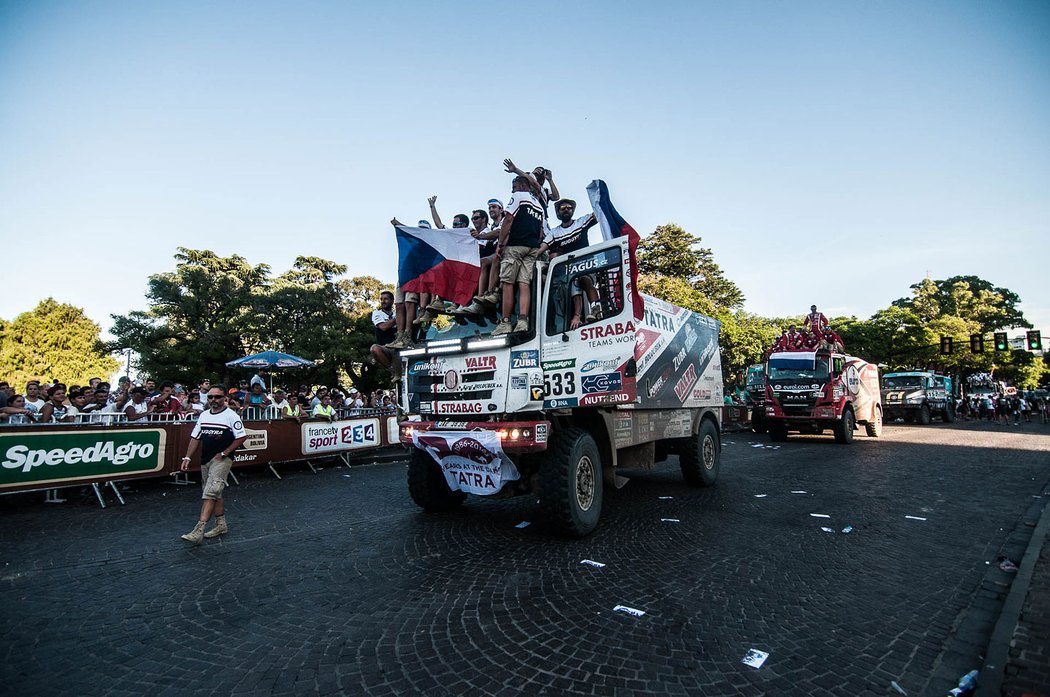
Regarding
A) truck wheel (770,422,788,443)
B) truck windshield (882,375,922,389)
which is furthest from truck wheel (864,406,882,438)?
truck windshield (882,375,922,389)

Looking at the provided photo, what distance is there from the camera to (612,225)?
576 cm

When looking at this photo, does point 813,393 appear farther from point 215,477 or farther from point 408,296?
point 215,477

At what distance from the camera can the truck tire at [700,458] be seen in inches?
324

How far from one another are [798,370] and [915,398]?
46.5ft

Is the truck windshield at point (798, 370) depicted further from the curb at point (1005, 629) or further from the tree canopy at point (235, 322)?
the tree canopy at point (235, 322)

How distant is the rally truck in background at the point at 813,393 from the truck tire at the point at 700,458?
8387 mm

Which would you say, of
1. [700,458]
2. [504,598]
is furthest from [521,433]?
[700,458]

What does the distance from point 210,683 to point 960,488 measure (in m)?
10.5

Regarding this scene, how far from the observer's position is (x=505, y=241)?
574cm

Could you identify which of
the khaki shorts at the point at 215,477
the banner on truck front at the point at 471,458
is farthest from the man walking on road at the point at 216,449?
the banner on truck front at the point at 471,458

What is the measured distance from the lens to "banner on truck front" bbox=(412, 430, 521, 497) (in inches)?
203

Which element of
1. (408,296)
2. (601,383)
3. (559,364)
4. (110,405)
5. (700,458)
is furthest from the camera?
(110,405)

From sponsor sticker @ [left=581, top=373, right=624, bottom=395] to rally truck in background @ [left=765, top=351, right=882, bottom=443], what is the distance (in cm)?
1265

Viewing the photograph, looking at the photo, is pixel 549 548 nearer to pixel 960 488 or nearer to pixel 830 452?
pixel 960 488
